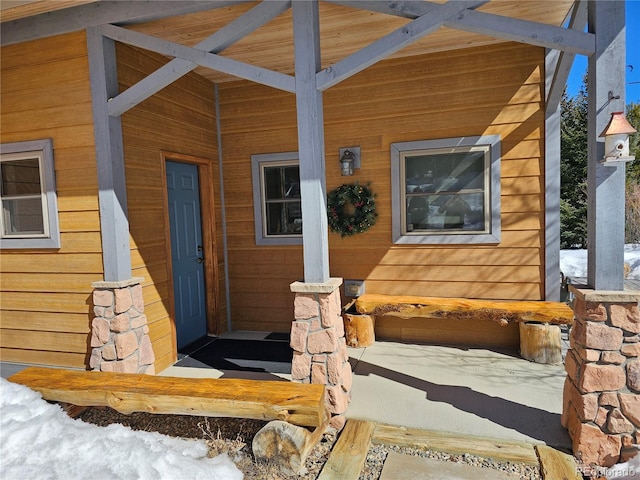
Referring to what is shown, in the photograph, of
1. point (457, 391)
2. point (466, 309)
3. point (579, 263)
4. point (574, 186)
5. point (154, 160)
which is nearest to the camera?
point (457, 391)

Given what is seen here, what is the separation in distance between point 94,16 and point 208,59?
3.47ft

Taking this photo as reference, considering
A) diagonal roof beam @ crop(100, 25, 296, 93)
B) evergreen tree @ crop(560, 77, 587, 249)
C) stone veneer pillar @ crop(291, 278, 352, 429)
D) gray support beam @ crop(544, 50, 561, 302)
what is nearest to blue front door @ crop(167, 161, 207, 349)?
diagonal roof beam @ crop(100, 25, 296, 93)

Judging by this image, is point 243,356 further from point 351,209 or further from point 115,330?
point 351,209

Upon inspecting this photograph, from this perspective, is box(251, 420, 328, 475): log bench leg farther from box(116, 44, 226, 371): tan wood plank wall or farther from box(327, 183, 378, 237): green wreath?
box(327, 183, 378, 237): green wreath

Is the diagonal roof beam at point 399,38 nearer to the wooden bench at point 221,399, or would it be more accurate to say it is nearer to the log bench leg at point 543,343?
the wooden bench at point 221,399

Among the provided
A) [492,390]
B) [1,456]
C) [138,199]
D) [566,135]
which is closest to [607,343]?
[492,390]

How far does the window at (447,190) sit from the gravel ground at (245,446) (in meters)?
2.26

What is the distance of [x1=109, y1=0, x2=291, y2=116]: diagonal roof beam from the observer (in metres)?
2.83

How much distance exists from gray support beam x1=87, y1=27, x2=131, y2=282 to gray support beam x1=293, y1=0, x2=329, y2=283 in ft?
5.10

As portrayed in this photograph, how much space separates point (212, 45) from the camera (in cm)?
295

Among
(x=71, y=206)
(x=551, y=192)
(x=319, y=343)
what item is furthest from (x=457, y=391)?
(x=71, y=206)

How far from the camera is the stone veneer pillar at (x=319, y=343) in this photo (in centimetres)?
272

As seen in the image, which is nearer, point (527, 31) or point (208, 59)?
point (527, 31)

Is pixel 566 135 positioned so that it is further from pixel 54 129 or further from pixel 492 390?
pixel 54 129
